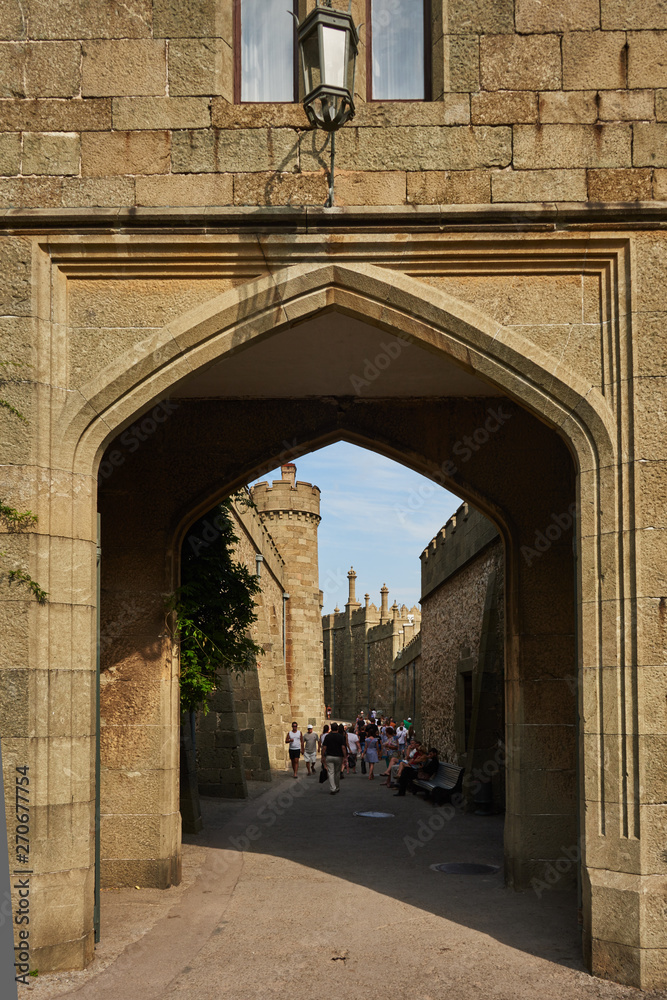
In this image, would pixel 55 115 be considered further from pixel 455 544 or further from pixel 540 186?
pixel 455 544

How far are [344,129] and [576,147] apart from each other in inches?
52.8

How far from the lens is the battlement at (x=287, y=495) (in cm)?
2836

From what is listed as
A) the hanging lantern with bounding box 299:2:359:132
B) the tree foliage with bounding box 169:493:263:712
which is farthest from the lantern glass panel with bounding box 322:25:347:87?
the tree foliage with bounding box 169:493:263:712

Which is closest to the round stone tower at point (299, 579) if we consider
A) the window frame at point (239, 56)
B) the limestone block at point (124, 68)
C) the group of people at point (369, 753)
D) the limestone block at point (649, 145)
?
the group of people at point (369, 753)

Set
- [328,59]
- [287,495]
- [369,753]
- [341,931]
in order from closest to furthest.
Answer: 1. [328,59]
2. [341,931]
3. [369,753]
4. [287,495]

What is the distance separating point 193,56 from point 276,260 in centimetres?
129

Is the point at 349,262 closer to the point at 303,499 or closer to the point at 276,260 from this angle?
the point at 276,260

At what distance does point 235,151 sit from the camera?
5.75 meters

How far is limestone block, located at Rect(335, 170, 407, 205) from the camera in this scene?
573 cm

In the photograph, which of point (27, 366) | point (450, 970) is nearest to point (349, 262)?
point (27, 366)

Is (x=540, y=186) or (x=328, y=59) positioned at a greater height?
(x=328, y=59)

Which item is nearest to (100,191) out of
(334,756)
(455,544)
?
(455,544)

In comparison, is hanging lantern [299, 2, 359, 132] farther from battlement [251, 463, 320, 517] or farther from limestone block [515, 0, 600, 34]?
battlement [251, 463, 320, 517]

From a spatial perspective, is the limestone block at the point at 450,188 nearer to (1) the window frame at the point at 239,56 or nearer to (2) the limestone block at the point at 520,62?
(2) the limestone block at the point at 520,62
